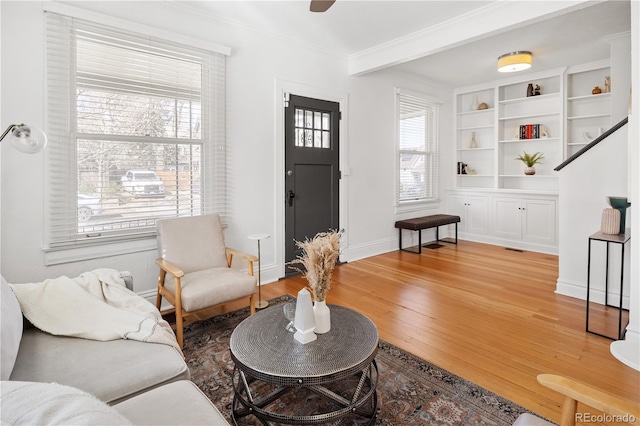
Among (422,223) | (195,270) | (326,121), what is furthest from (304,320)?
(422,223)

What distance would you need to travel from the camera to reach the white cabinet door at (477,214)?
613cm

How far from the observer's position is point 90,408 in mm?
706

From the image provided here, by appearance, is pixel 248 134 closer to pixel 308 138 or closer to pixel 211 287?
pixel 308 138

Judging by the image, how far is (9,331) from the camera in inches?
54.8

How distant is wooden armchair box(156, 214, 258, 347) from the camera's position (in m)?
2.55

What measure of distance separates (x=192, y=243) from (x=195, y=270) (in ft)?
0.78

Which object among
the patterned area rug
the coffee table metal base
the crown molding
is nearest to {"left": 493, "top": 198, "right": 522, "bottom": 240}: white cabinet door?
the crown molding

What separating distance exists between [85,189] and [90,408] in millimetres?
2620

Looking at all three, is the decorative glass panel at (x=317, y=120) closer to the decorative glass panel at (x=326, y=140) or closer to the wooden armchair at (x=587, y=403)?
the decorative glass panel at (x=326, y=140)

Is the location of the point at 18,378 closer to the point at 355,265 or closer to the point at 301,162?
the point at 301,162

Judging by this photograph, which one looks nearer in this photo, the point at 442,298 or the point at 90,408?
the point at 90,408

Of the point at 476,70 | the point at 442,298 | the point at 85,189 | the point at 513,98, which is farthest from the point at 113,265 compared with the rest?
the point at 513,98

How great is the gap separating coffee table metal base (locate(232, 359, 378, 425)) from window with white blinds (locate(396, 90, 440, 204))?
4061 mm

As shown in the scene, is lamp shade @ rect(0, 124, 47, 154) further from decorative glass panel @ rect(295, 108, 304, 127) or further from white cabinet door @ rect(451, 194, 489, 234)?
white cabinet door @ rect(451, 194, 489, 234)
